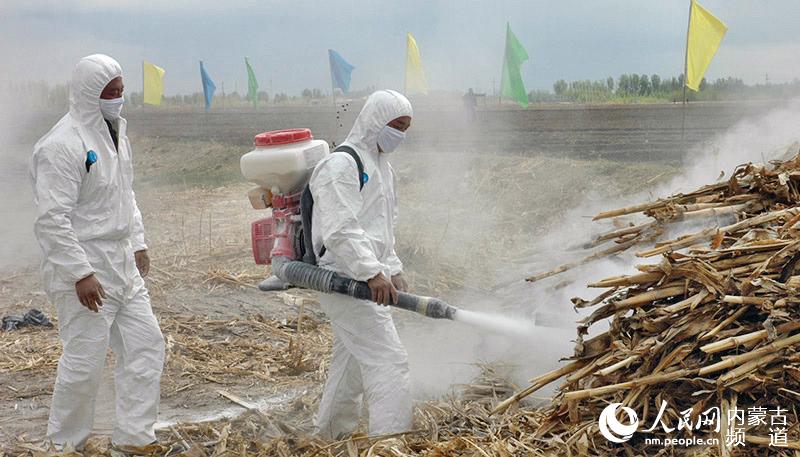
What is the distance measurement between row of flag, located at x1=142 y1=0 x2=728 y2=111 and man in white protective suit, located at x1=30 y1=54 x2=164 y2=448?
11038 mm

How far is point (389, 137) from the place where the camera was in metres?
4.90

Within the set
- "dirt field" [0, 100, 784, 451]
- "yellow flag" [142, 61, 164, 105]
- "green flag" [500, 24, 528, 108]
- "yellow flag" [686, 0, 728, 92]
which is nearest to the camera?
"dirt field" [0, 100, 784, 451]

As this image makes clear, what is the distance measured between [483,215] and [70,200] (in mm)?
8367

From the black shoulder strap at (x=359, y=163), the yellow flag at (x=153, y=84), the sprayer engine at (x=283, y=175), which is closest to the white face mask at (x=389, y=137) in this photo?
the black shoulder strap at (x=359, y=163)

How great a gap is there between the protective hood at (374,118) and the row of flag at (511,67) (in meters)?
10.4

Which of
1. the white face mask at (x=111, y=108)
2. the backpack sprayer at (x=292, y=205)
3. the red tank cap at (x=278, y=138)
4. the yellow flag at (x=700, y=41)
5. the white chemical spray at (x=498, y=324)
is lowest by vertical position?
the white chemical spray at (x=498, y=324)

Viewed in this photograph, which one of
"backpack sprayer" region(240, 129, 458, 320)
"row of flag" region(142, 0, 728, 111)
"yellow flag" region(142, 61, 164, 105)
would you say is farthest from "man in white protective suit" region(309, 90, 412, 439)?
"yellow flag" region(142, 61, 164, 105)

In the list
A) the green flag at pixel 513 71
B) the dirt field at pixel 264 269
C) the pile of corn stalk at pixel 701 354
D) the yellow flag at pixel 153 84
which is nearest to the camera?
the pile of corn stalk at pixel 701 354

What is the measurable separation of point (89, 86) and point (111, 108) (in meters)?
0.16

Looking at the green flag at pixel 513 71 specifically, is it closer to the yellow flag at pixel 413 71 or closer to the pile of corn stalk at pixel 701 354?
the yellow flag at pixel 413 71

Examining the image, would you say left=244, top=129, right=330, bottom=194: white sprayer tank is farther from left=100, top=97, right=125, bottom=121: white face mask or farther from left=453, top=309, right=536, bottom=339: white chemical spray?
left=453, top=309, right=536, bottom=339: white chemical spray

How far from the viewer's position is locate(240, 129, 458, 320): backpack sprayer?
483cm

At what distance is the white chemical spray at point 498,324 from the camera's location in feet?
16.2

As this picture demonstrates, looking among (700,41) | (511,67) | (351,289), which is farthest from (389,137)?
(511,67)
